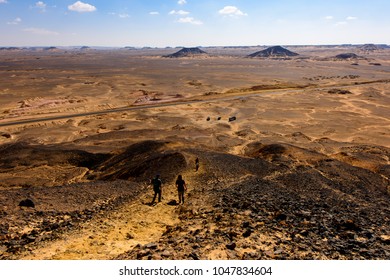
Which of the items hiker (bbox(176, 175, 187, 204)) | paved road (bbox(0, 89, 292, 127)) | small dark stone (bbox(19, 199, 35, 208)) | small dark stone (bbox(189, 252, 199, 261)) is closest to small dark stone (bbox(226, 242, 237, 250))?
small dark stone (bbox(189, 252, 199, 261))

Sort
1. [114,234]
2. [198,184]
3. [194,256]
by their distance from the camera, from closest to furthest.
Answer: [194,256] < [114,234] < [198,184]

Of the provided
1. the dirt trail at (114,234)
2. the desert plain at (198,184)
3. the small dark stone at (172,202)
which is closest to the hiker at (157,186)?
the dirt trail at (114,234)

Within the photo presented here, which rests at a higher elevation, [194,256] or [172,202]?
[194,256]

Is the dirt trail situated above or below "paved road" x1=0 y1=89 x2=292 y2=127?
above

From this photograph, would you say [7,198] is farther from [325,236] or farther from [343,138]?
[343,138]

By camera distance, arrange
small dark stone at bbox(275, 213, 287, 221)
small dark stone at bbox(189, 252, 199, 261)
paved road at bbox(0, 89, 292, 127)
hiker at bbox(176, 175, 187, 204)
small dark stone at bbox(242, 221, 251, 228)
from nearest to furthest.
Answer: small dark stone at bbox(189, 252, 199, 261), small dark stone at bbox(242, 221, 251, 228), small dark stone at bbox(275, 213, 287, 221), hiker at bbox(176, 175, 187, 204), paved road at bbox(0, 89, 292, 127)

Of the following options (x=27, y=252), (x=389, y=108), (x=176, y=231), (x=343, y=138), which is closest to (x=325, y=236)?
(x=176, y=231)

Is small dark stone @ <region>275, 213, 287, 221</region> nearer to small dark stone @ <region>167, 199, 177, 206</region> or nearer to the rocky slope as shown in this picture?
the rocky slope

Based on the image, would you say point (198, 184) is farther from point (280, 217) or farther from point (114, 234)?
point (114, 234)

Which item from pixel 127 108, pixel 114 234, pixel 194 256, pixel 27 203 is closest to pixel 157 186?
pixel 114 234
